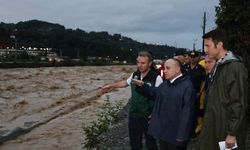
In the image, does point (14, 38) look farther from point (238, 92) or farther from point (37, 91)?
point (238, 92)

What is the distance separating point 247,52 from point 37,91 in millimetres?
27626

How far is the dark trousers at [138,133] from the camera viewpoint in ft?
24.0

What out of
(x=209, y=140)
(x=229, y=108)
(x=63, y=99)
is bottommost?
(x=63, y=99)

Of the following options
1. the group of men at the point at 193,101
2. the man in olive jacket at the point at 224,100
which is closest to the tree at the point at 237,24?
the group of men at the point at 193,101

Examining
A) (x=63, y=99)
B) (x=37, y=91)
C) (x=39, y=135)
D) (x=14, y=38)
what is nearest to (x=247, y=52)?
(x=39, y=135)

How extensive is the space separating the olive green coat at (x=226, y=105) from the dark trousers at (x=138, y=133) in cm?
250

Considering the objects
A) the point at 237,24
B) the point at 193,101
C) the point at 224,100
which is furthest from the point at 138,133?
the point at 224,100

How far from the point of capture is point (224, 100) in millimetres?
4625

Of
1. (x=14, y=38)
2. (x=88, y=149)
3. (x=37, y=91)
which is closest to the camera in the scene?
(x=88, y=149)

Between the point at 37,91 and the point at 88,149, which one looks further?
the point at 37,91

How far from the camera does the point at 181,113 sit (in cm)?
563

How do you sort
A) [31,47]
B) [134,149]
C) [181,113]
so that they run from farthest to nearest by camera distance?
1. [31,47]
2. [134,149]
3. [181,113]

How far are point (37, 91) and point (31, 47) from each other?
364 feet

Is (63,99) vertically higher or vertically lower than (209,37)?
lower
